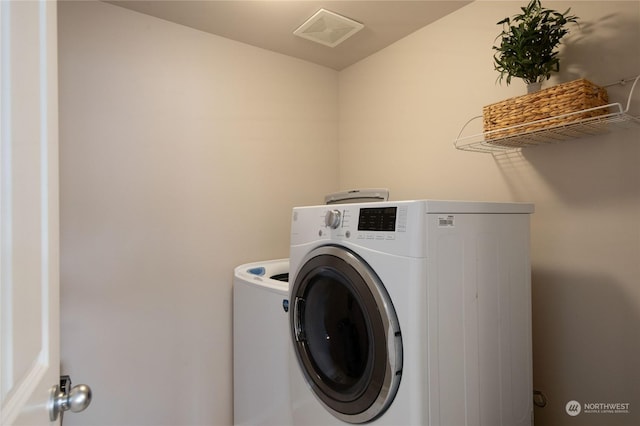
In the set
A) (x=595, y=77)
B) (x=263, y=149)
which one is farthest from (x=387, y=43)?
(x=595, y=77)

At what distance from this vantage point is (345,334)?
4.14 ft

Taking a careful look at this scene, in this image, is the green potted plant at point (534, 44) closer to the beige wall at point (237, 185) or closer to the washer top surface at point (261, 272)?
the beige wall at point (237, 185)

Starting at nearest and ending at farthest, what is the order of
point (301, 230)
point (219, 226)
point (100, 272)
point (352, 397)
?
1. point (352, 397)
2. point (301, 230)
3. point (100, 272)
4. point (219, 226)

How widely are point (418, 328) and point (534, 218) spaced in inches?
35.6

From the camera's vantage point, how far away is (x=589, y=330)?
1.37m

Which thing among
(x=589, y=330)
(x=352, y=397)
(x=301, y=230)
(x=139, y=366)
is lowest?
(x=139, y=366)

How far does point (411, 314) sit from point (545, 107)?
0.90m

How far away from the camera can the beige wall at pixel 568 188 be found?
128 cm

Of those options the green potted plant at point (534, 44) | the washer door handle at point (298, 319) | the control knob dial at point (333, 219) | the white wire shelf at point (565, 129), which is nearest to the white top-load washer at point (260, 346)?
the washer door handle at point (298, 319)

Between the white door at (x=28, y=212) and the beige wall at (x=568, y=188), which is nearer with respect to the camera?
the white door at (x=28, y=212)

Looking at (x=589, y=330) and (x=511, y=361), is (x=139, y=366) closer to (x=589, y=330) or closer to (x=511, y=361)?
(x=511, y=361)

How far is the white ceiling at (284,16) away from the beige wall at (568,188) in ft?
0.49

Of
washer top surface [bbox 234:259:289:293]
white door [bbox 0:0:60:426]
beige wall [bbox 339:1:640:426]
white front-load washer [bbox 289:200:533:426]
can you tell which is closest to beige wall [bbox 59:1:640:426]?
beige wall [bbox 339:1:640:426]

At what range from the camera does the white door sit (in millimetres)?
466
